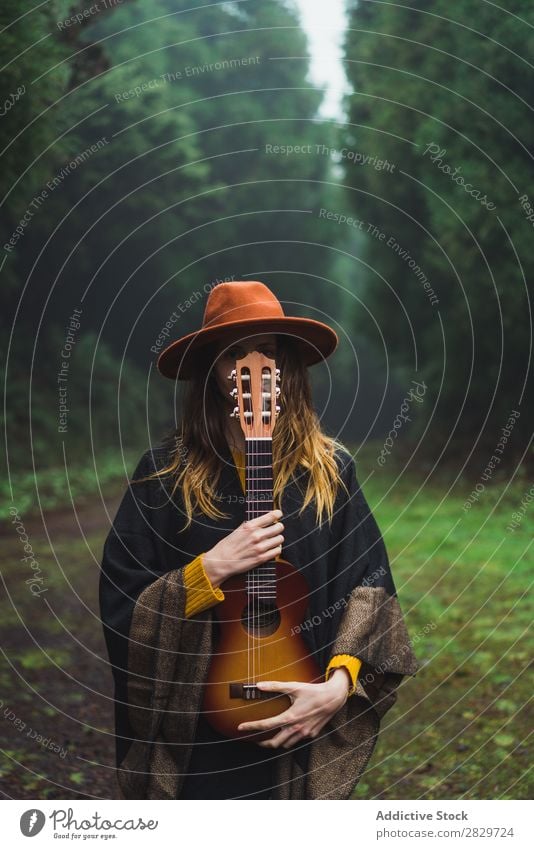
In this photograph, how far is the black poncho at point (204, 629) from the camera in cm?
307

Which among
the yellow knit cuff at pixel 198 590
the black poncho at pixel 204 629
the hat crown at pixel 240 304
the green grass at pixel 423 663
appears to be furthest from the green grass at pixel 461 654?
the hat crown at pixel 240 304

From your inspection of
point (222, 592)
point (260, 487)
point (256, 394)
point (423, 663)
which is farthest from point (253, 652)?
point (423, 663)

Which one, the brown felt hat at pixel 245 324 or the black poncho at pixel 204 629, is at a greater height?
the brown felt hat at pixel 245 324

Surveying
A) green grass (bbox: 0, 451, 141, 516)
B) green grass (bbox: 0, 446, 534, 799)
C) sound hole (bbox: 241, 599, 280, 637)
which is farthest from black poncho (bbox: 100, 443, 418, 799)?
green grass (bbox: 0, 451, 141, 516)

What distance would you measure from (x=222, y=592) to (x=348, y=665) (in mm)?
454

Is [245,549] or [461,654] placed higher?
[245,549]

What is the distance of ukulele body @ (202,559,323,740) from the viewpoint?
2996 millimetres

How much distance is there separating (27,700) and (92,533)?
661 cm

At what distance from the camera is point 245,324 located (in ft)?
10.3

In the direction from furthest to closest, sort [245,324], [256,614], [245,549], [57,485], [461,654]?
1. [57,485]
2. [461,654]
3. [245,324]
4. [256,614]
5. [245,549]

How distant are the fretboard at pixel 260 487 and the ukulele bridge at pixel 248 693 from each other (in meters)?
0.27

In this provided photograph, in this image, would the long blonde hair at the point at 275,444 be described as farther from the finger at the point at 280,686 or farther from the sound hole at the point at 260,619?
the finger at the point at 280,686

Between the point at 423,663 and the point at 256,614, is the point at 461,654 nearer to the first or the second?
the point at 423,663

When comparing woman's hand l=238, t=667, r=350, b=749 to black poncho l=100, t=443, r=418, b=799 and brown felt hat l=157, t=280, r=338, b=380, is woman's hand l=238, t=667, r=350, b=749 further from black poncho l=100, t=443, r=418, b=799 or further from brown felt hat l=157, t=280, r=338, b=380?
brown felt hat l=157, t=280, r=338, b=380
